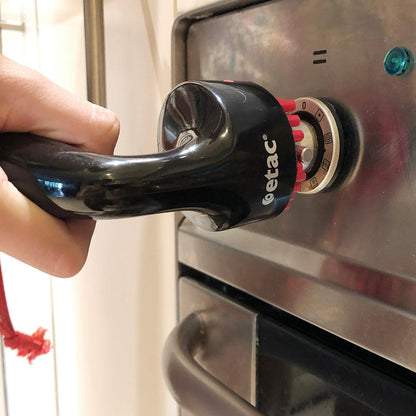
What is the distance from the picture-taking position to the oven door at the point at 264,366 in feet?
0.72

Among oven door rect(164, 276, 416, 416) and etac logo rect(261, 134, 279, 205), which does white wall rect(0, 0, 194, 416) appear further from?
etac logo rect(261, 134, 279, 205)

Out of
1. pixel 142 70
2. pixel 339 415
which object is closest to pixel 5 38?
pixel 142 70

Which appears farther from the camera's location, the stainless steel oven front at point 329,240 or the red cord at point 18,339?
the red cord at point 18,339

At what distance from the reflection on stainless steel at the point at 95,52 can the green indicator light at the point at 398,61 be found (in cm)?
25

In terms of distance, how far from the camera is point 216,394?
0.26 m

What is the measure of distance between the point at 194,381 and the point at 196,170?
0.51ft

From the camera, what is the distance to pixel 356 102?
21 centimetres

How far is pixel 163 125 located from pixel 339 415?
17 cm

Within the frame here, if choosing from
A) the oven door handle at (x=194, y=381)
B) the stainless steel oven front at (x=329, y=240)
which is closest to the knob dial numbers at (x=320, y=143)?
the stainless steel oven front at (x=329, y=240)

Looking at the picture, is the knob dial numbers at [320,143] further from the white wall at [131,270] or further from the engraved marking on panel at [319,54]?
the white wall at [131,270]

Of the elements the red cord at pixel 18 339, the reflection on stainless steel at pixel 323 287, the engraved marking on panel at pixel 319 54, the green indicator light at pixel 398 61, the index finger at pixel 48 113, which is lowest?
the red cord at pixel 18 339

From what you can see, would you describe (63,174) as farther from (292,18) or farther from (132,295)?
(132,295)

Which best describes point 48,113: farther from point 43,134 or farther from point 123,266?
point 123,266

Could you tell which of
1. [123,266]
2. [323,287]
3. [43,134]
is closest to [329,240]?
[323,287]
